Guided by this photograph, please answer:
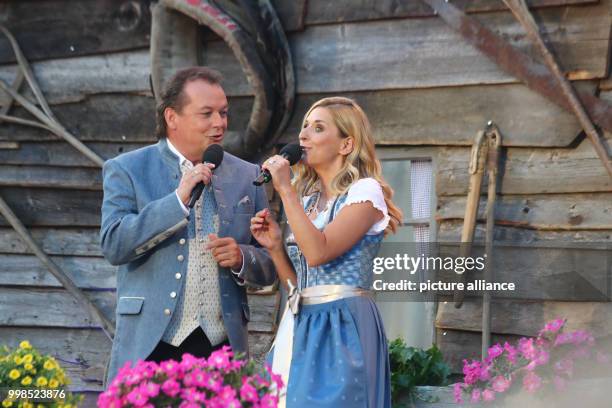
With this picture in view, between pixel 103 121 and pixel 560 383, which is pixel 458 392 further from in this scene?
pixel 103 121

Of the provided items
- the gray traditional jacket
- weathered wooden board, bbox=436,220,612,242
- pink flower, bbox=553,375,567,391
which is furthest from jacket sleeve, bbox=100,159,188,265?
weathered wooden board, bbox=436,220,612,242

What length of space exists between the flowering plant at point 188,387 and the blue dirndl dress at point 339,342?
57 centimetres

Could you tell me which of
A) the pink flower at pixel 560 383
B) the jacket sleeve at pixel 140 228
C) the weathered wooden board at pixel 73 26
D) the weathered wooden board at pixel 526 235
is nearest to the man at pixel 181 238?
the jacket sleeve at pixel 140 228

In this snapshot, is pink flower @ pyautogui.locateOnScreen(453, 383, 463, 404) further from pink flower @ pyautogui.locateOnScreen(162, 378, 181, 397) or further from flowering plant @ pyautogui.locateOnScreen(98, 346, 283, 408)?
pink flower @ pyautogui.locateOnScreen(162, 378, 181, 397)

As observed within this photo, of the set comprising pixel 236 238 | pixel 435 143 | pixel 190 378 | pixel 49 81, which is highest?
pixel 49 81

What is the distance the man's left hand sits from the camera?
357cm

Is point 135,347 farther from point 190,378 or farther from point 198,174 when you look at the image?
point 190,378

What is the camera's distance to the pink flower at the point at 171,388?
2711mm

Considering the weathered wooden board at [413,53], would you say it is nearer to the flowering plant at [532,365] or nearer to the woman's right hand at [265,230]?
the flowering plant at [532,365]

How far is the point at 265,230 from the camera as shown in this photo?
362 centimetres

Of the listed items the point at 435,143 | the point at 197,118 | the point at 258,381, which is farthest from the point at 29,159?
the point at 258,381

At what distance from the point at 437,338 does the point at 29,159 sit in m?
2.70

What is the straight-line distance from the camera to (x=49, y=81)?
21.2 feet

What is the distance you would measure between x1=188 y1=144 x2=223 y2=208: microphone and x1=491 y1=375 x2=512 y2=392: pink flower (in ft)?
5.63
